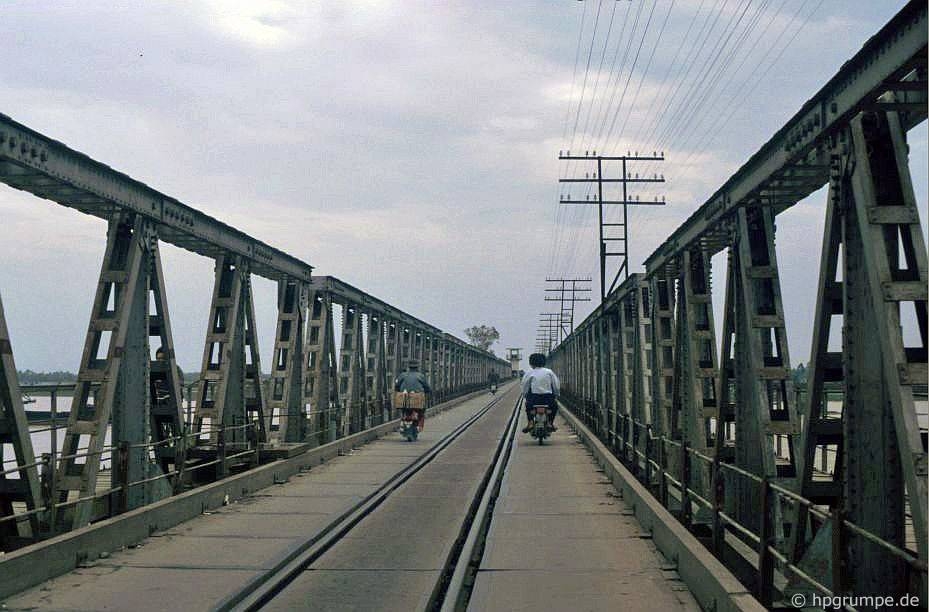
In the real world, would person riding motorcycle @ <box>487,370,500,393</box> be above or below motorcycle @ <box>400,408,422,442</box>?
above

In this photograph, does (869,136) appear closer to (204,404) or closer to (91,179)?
(91,179)

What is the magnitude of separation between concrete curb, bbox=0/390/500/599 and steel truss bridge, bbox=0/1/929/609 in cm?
3

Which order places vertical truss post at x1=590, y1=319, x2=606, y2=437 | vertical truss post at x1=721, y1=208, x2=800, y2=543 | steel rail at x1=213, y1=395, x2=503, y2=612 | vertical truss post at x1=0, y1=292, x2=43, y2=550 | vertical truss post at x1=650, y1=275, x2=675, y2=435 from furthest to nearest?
vertical truss post at x1=590, y1=319, x2=606, y2=437 → vertical truss post at x1=650, y1=275, x2=675, y2=435 → vertical truss post at x1=721, y1=208, x2=800, y2=543 → vertical truss post at x1=0, y1=292, x2=43, y2=550 → steel rail at x1=213, y1=395, x2=503, y2=612

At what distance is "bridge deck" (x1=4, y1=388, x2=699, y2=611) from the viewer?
25.2 feet

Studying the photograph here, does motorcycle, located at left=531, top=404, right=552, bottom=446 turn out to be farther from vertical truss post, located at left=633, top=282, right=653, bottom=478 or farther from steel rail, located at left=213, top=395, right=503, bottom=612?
steel rail, located at left=213, top=395, right=503, bottom=612

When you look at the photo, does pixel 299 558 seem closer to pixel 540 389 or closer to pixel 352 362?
pixel 540 389

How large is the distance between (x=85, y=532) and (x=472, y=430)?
2395cm

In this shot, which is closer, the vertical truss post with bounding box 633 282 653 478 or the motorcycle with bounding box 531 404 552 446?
the vertical truss post with bounding box 633 282 653 478

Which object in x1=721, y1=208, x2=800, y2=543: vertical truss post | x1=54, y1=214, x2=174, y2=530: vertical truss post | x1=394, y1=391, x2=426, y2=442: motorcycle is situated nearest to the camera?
x1=721, y1=208, x2=800, y2=543: vertical truss post

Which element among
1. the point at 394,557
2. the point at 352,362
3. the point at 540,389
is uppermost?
the point at 352,362

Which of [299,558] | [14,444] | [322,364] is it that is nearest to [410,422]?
[322,364]

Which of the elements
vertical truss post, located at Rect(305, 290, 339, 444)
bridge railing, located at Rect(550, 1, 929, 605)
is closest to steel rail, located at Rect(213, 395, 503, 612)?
bridge railing, located at Rect(550, 1, 929, 605)

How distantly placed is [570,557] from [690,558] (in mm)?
1585

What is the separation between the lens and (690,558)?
8133 millimetres
